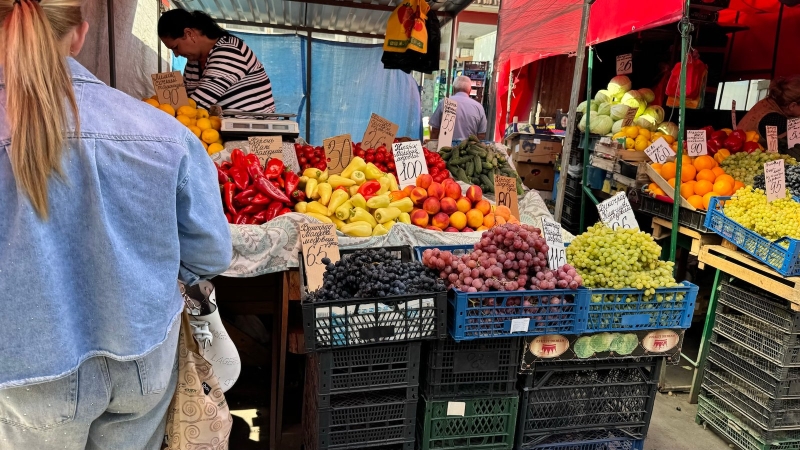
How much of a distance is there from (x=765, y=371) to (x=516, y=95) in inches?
364

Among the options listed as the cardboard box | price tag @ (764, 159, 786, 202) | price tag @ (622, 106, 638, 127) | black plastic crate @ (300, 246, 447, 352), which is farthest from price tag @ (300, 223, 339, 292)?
the cardboard box

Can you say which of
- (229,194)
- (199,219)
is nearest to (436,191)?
(229,194)

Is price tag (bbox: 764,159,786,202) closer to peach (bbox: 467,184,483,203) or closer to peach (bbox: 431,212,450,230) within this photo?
peach (bbox: 467,184,483,203)

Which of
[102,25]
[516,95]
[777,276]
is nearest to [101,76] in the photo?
[102,25]

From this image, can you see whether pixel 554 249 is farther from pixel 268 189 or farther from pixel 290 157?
pixel 290 157

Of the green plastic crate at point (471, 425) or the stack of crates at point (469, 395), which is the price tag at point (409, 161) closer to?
→ the stack of crates at point (469, 395)

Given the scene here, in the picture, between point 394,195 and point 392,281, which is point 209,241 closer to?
point 392,281

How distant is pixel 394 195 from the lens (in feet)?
11.5

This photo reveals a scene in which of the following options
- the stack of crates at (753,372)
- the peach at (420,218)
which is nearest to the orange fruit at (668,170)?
the stack of crates at (753,372)

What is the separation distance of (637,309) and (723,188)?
81.1 inches

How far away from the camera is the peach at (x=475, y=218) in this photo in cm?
339

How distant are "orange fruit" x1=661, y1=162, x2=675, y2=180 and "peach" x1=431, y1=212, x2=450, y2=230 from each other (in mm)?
1959

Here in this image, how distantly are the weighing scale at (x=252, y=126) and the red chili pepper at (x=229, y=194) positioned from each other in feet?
3.10

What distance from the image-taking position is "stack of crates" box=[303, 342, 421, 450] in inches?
86.7
